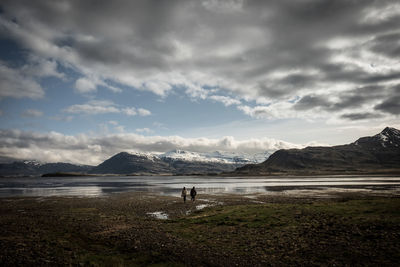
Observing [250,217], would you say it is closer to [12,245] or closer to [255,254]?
[255,254]

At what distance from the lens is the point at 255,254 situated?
62.5 feet

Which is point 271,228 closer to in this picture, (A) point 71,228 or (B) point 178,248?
(B) point 178,248

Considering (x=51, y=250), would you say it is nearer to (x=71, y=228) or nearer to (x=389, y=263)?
(x=71, y=228)

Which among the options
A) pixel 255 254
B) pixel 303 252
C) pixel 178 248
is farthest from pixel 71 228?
pixel 303 252

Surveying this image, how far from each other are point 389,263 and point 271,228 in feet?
37.5

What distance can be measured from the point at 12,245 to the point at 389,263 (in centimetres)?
2867

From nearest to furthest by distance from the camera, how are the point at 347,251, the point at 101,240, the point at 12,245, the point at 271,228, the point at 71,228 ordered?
the point at 347,251, the point at 12,245, the point at 101,240, the point at 271,228, the point at 71,228

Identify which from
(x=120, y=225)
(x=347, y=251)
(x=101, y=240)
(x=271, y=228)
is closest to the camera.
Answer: (x=347, y=251)

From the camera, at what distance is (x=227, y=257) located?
18.7 meters

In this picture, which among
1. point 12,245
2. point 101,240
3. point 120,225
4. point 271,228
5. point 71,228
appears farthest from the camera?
point 120,225

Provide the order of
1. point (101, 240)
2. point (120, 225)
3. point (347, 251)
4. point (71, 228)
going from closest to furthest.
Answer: point (347, 251), point (101, 240), point (71, 228), point (120, 225)

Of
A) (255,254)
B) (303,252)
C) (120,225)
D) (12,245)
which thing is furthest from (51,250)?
(303,252)

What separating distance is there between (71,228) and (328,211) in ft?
105

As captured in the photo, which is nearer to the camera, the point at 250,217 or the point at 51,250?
the point at 51,250
